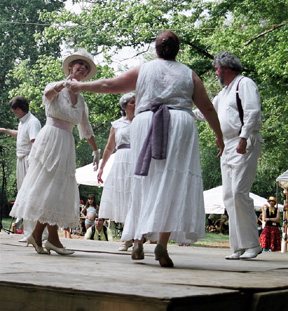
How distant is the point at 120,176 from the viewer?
902 cm

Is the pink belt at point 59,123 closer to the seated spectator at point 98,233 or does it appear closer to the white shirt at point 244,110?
the white shirt at point 244,110

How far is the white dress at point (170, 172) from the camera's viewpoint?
17.0 feet

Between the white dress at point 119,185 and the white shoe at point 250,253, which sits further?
the white dress at point 119,185

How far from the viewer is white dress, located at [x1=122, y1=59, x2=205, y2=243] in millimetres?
5176

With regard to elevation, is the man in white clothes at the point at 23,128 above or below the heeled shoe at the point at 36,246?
above

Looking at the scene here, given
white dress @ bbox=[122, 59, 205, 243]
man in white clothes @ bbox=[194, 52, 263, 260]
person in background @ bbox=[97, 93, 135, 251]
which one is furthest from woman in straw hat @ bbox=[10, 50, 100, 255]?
person in background @ bbox=[97, 93, 135, 251]

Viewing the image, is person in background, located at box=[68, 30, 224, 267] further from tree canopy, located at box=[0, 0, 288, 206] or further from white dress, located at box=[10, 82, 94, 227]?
tree canopy, located at box=[0, 0, 288, 206]

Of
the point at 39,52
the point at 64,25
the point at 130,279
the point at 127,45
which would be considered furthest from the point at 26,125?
the point at 39,52

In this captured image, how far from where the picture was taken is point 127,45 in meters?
27.9

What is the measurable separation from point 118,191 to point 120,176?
20cm

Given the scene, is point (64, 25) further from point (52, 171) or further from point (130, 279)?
point (130, 279)

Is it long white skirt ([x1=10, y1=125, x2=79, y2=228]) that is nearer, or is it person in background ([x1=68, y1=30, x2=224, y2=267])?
Result: person in background ([x1=68, y1=30, x2=224, y2=267])

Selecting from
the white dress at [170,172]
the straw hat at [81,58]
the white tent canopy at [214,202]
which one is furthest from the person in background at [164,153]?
the white tent canopy at [214,202]

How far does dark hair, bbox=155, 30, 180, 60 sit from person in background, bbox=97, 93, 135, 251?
3.29 meters
